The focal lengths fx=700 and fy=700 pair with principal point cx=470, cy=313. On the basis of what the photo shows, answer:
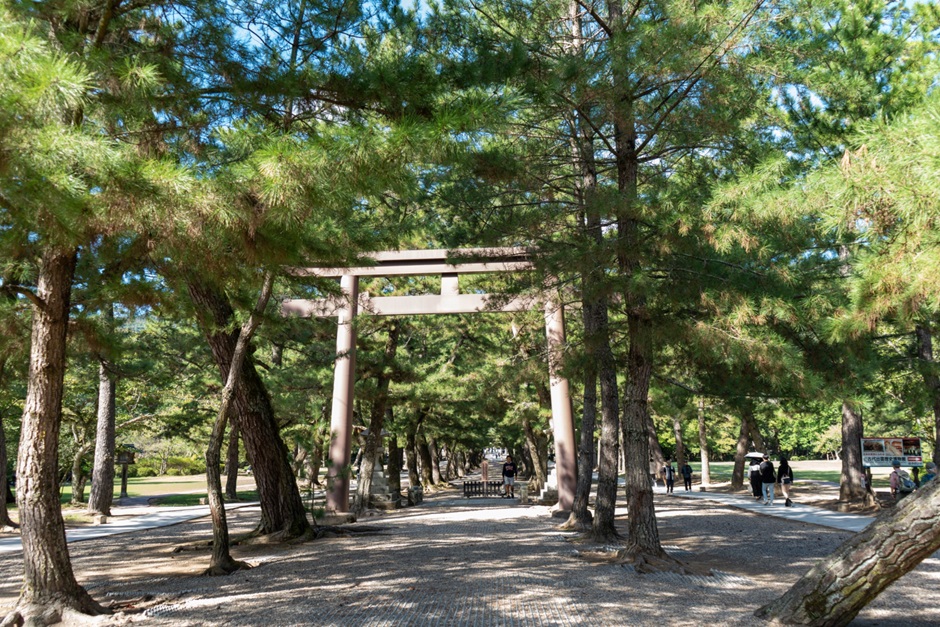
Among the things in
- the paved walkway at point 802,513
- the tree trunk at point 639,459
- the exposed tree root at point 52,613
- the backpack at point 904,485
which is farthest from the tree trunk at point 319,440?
the backpack at point 904,485

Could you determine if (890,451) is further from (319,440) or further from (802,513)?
(319,440)

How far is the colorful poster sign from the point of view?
15.1 meters

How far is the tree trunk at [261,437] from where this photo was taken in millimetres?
9992

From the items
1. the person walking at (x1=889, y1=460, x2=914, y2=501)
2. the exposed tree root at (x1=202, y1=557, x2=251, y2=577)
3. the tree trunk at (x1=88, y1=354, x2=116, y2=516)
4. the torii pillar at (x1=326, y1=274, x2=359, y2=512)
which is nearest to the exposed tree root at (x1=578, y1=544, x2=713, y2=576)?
the exposed tree root at (x1=202, y1=557, x2=251, y2=577)

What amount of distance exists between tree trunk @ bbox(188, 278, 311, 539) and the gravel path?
0.66 metres

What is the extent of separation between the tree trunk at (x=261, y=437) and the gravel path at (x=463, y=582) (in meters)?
0.66

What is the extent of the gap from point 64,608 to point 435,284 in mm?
14292

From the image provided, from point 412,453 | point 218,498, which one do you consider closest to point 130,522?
point 218,498

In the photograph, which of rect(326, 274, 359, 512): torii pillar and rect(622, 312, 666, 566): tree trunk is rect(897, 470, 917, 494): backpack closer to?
rect(622, 312, 666, 566): tree trunk

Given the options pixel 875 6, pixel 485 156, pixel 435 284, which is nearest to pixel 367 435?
pixel 435 284

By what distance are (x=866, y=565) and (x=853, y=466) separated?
12409 millimetres

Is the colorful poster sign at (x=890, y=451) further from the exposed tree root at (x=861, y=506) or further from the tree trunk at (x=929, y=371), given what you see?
the tree trunk at (x=929, y=371)

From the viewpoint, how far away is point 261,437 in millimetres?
10570

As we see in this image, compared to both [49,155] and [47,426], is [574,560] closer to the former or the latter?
[47,426]
